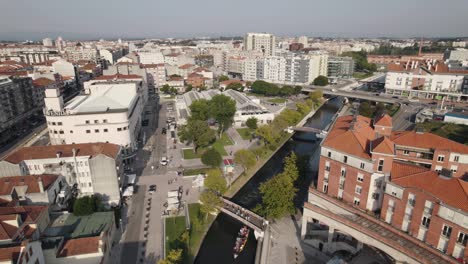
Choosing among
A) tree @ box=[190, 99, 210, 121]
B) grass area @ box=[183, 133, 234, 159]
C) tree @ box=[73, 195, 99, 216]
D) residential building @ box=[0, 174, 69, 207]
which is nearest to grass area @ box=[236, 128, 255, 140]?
grass area @ box=[183, 133, 234, 159]

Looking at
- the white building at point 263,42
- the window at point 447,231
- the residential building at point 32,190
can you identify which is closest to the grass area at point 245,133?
the residential building at point 32,190

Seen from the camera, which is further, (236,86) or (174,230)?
(236,86)

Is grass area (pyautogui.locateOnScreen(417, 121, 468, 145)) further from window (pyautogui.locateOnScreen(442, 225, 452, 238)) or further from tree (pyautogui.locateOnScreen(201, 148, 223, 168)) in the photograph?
tree (pyautogui.locateOnScreen(201, 148, 223, 168))

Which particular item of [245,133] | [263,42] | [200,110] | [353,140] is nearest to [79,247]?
[353,140]

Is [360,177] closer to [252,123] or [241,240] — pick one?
[241,240]

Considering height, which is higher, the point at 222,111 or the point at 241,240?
the point at 222,111

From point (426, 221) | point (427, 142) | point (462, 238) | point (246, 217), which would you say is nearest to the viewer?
point (462, 238)
